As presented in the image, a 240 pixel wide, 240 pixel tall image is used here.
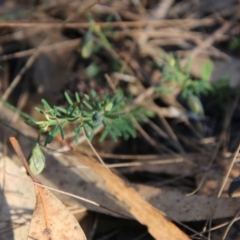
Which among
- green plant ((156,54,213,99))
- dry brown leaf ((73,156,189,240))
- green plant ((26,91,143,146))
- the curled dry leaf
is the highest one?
green plant ((26,91,143,146))

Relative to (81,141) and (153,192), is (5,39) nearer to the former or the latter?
(81,141)

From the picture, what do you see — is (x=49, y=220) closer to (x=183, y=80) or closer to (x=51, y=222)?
(x=51, y=222)

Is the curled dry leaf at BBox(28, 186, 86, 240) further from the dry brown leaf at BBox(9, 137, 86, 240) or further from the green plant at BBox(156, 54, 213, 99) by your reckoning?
the green plant at BBox(156, 54, 213, 99)

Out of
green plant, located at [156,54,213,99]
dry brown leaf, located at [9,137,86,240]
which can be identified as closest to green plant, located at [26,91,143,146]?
dry brown leaf, located at [9,137,86,240]

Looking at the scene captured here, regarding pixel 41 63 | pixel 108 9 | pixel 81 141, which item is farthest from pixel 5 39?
pixel 81 141

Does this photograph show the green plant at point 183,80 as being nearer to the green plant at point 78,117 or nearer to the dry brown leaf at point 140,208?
the green plant at point 78,117

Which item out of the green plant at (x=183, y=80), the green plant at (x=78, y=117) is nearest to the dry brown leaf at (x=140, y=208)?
the green plant at (x=78, y=117)

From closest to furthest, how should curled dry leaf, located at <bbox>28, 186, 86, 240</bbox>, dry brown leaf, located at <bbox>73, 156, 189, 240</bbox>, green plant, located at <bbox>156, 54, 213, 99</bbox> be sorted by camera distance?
curled dry leaf, located at <bbox>28, 186, 86, 240</bbox>, dry brown leaf, located at <bbox>73, 156, 189, 240</bbox>, green plant, located at <bbox>156, 54, 213, 99</bbox>

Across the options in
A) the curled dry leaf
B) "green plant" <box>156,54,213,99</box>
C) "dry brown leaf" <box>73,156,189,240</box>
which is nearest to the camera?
the curled dry leaf

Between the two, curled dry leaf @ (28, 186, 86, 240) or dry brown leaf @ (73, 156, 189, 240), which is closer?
curled dry leaf @ (28, 186, 86, 240)

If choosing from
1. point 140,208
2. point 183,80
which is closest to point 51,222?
point 140,208
